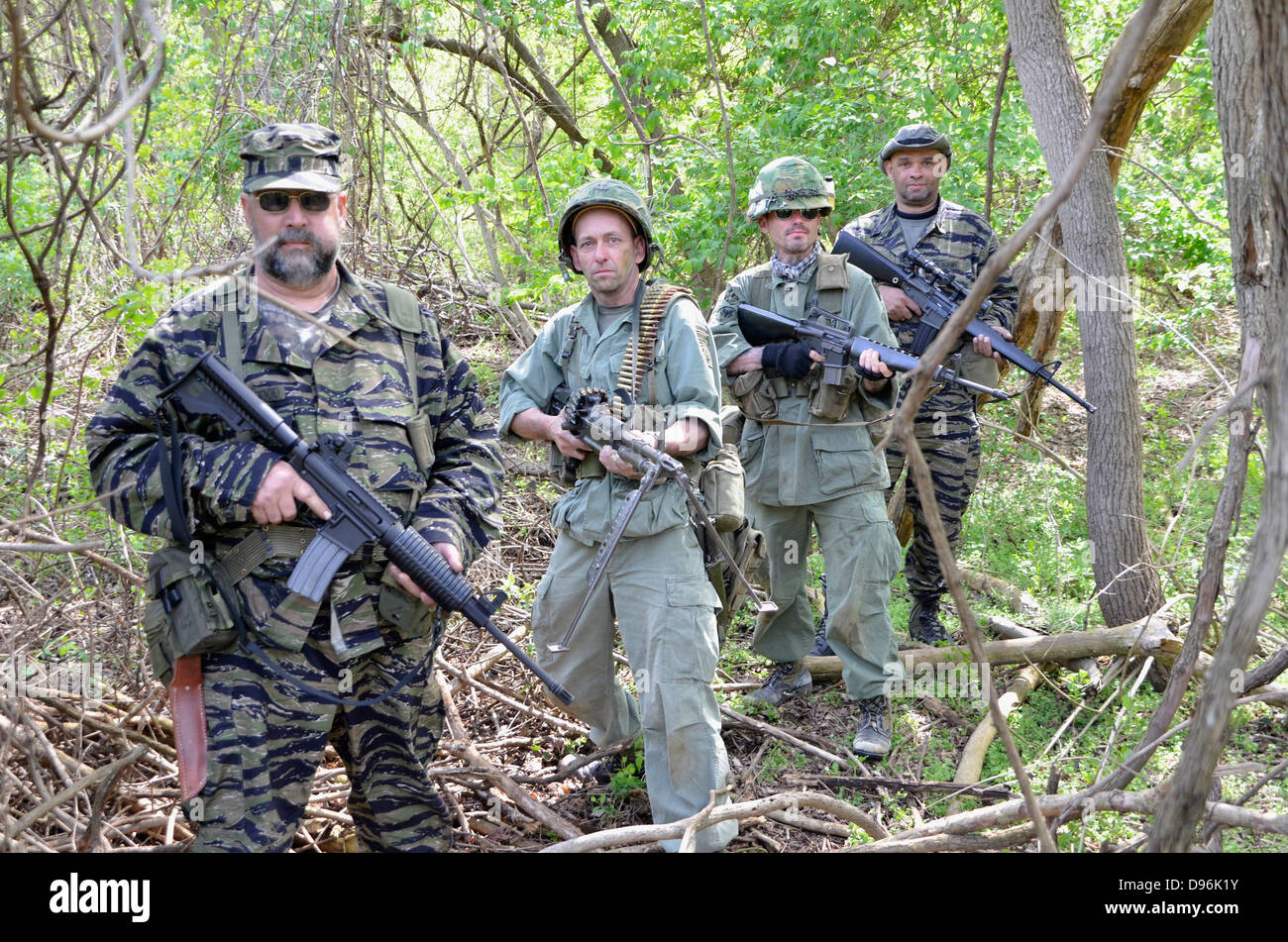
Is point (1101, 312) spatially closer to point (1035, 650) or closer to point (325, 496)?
point (1035, 650)

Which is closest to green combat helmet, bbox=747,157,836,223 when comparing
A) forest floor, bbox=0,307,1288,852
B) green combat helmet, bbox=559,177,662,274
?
green combat helmet, bbox=559,177,662,274

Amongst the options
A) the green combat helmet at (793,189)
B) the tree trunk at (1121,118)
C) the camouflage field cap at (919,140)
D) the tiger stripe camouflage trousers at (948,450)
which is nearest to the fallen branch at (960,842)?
the tree trunk at (1121,118)

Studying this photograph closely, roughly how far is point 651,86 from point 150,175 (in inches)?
174

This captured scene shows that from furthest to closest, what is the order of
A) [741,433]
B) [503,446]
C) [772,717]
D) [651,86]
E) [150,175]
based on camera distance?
[651,86] → [503,446] → [150,175] → [741,433] → [772,717]

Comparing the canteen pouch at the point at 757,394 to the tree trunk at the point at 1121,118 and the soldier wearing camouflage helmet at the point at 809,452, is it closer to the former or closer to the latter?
the soldier wearing camouflage helmet at the point at 809,452

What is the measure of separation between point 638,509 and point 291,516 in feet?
4.19

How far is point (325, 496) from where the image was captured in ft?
9.88

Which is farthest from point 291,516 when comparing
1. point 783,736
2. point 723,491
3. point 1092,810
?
point 783,736

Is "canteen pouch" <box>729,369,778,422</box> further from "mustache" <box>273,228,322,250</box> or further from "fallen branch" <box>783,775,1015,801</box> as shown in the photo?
"mustache" <box>273,228,322,250</box>

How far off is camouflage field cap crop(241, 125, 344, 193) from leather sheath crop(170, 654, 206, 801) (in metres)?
1.33

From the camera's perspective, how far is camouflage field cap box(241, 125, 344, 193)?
3029 millimetres

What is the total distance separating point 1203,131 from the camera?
10023mm

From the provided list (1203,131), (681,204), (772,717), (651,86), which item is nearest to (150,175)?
(681,204)
